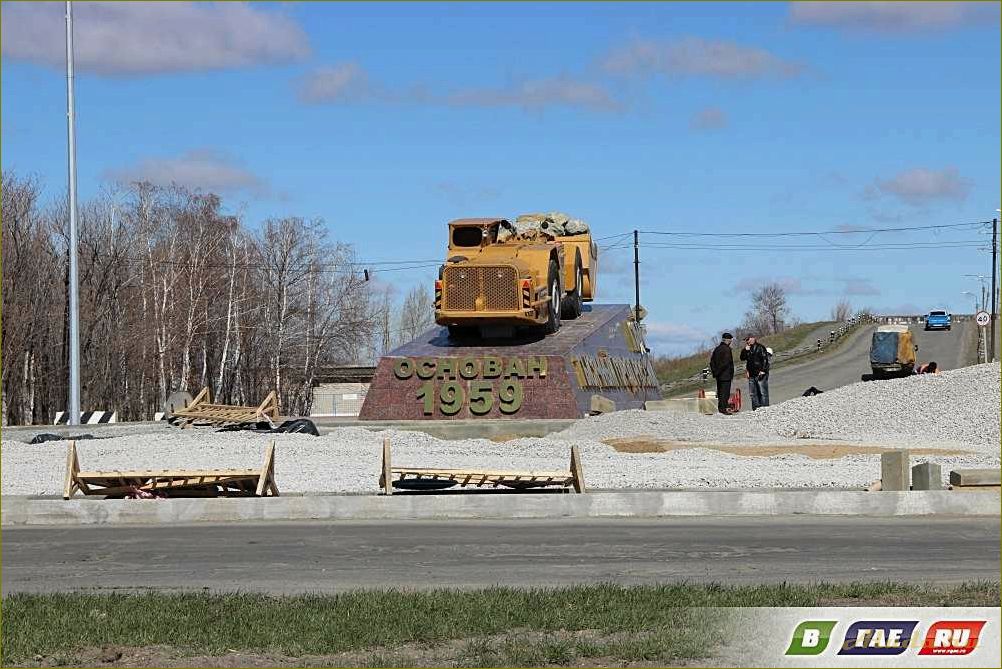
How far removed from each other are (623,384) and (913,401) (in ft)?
26.7

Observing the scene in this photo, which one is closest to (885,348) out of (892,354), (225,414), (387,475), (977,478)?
(892,354)

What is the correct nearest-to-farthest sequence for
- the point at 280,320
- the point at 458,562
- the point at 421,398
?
the point at 458,562, the point at 421,398, the point at 280,320

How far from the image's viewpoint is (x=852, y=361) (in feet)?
273

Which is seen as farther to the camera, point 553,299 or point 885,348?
point 885,348

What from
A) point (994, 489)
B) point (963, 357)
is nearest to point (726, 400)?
point (994, 489)

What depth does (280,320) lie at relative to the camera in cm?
7531

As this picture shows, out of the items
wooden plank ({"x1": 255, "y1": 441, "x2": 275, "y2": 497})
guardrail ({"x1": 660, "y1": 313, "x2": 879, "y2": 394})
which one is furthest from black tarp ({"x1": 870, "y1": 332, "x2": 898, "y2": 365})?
wooden plank ({"x1": 255, "y1": 441, "x2": 275, "y2": 497})

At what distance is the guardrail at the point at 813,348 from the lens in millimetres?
78000

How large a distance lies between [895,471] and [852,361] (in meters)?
68.2

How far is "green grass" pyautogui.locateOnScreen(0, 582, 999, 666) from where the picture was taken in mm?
8484

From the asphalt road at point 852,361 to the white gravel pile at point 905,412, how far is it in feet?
81.5

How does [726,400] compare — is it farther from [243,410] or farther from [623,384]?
[243,410]

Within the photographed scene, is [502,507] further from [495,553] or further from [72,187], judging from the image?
[72,187]

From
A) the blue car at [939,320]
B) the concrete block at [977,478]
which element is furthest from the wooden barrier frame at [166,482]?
the blue car at [939,320]
